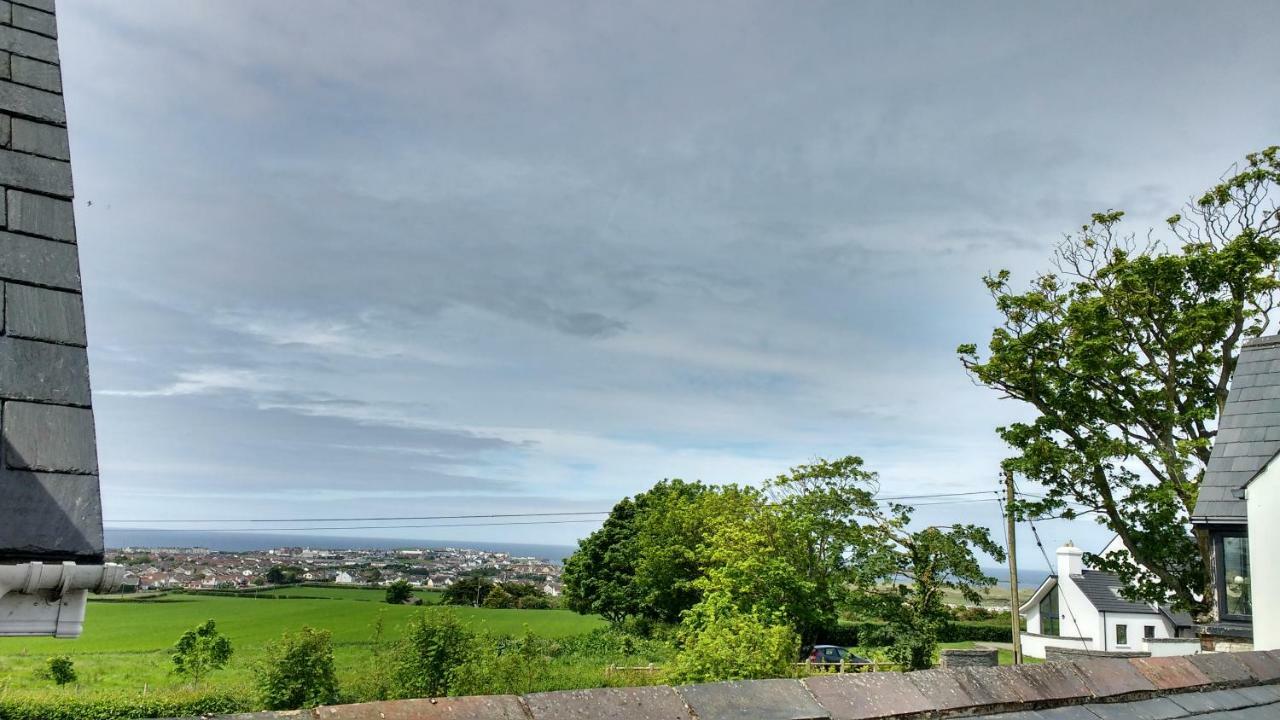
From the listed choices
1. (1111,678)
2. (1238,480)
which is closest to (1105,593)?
(1238,480)

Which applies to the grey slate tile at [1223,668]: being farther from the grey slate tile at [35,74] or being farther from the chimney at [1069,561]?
the chimney at [1069,561]

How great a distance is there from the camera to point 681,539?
45.9 m

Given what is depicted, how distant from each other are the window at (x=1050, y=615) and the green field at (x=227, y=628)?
25.9 m

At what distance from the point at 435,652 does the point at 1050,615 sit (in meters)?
34.4

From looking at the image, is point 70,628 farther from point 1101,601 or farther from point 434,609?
point 1101,601

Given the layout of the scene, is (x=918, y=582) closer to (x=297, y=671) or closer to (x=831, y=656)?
(x=831, y=656)

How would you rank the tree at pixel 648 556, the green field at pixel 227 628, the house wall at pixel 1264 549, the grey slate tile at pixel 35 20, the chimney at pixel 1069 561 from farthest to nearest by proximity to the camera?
the tree at pixel 648 556, the chimney at pixel 1069 561, the green field at pixel 227 628, the house wall at pixel 1264 549, the grey slate tile at pixel 35 20

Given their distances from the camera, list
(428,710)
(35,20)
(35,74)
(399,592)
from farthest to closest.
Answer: (399,592) → (35,20) → (35,74) → (428,710)

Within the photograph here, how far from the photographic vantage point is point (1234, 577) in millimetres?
9438

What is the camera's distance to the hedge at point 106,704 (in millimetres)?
22078

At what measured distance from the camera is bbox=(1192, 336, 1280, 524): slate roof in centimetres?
928

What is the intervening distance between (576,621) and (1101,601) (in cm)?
3164

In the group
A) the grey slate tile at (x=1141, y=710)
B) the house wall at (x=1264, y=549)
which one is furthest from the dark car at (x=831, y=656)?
the grey slate tile at (x=1141, y=710)

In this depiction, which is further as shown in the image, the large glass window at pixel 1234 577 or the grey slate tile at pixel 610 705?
the large glass window at pixel 1234 577
